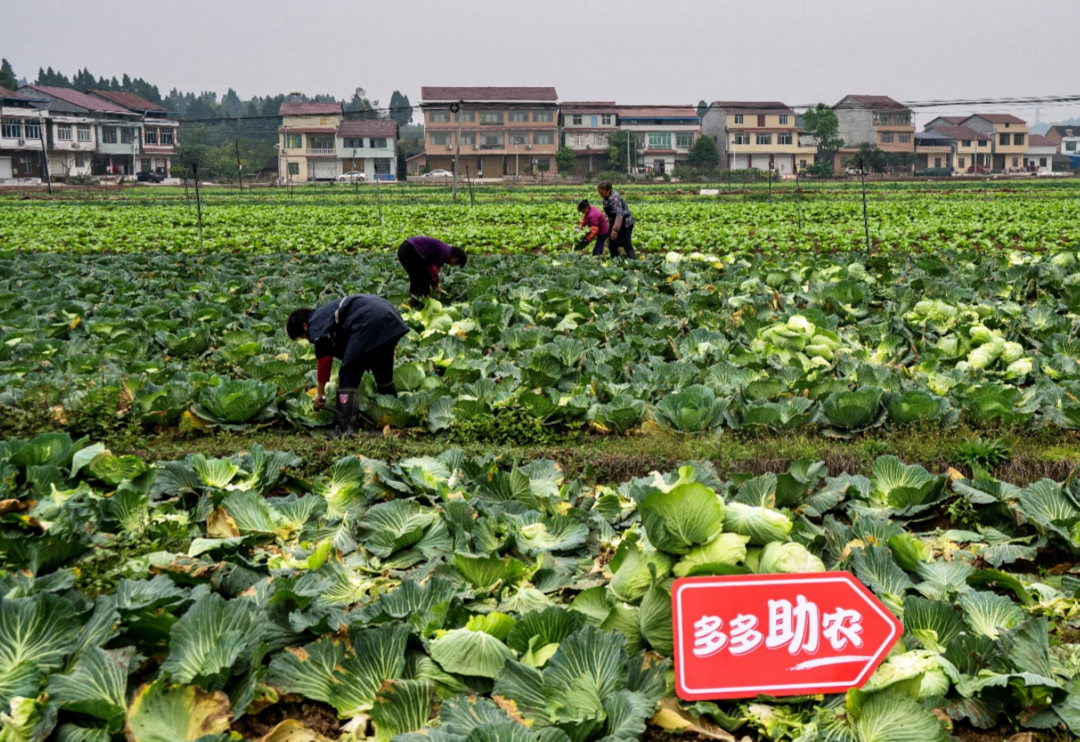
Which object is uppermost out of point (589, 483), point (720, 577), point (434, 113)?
point (434, 113)

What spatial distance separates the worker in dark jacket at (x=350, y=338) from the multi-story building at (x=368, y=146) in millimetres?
63774

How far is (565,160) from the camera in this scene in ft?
210

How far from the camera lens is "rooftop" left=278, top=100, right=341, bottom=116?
6969cm

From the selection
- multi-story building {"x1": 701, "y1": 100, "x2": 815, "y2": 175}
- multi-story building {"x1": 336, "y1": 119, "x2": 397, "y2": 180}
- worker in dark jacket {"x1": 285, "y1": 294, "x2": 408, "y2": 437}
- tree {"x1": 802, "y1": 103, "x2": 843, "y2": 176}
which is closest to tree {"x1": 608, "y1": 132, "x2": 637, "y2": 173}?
multi-story building {"x1": 701, "y1": 100, "x2": 815, "y2": 175}

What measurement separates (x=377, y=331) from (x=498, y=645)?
11.2 ft

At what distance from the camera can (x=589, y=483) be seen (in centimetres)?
512

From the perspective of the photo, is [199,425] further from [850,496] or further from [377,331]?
[850,496]

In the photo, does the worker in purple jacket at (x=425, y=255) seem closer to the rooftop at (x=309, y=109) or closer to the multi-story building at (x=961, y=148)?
the rooftop at (x=309, y=109)

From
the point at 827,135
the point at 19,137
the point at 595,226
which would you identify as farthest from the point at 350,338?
the point at 827,135

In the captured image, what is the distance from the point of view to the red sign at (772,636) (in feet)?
8.56

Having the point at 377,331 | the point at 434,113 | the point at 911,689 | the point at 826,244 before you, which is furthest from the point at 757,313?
the point at 434,113

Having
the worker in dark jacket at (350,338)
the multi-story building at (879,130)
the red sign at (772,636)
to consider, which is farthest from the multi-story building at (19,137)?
the red sign at (772,636)

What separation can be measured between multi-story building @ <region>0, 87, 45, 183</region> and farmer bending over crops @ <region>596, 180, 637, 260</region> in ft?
189

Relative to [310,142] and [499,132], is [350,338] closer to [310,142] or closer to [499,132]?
[499,132]
